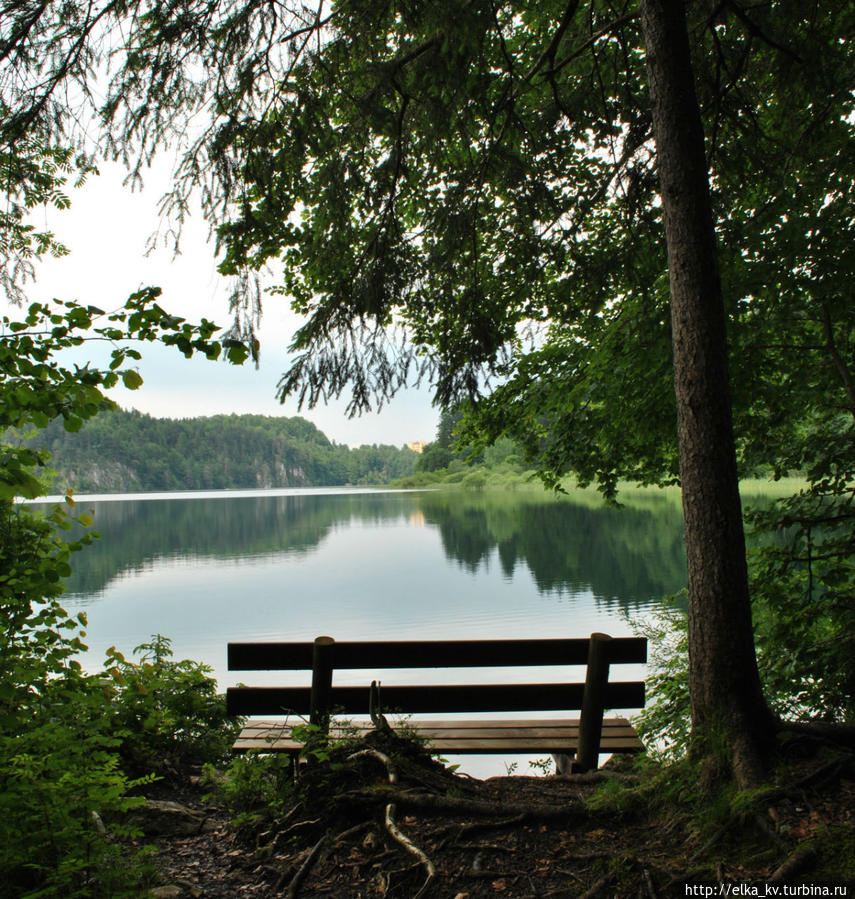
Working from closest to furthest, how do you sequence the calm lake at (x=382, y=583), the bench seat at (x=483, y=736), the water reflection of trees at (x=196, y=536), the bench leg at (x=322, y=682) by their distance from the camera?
the bench leg at (x=322, y=682), the bench seat at (x=483, y=736), the calm lake at (x=382, y=583), the water reflection of trees at (x=196, y=536)

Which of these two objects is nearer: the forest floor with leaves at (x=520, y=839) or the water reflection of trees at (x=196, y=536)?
the forest floor with leaves at (x=520, y=839)

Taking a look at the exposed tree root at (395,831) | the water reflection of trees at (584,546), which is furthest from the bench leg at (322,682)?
the water reflection of trees at (584,546)

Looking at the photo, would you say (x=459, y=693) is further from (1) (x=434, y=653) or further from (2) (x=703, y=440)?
(2) (x=703, y=440)

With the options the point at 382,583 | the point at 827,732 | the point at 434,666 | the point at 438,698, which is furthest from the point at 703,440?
the point at 382,583

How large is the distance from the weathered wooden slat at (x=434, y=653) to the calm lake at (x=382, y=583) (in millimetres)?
3269

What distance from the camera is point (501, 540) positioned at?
23.2m

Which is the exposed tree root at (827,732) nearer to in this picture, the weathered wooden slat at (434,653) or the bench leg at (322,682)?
the weathered wooden slat at (434,653)

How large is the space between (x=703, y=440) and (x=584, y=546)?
59.0ft

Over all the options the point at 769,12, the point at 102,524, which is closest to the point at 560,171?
the point at 769,12

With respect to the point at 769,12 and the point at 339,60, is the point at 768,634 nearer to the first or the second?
the point at 769,12

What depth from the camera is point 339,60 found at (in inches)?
147

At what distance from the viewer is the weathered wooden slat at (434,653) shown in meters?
3.11

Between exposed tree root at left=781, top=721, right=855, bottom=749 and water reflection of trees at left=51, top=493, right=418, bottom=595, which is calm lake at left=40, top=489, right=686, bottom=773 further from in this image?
exposed tree root at left=781, top=721, right=855, bottom=749

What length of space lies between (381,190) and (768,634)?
3.61 m
